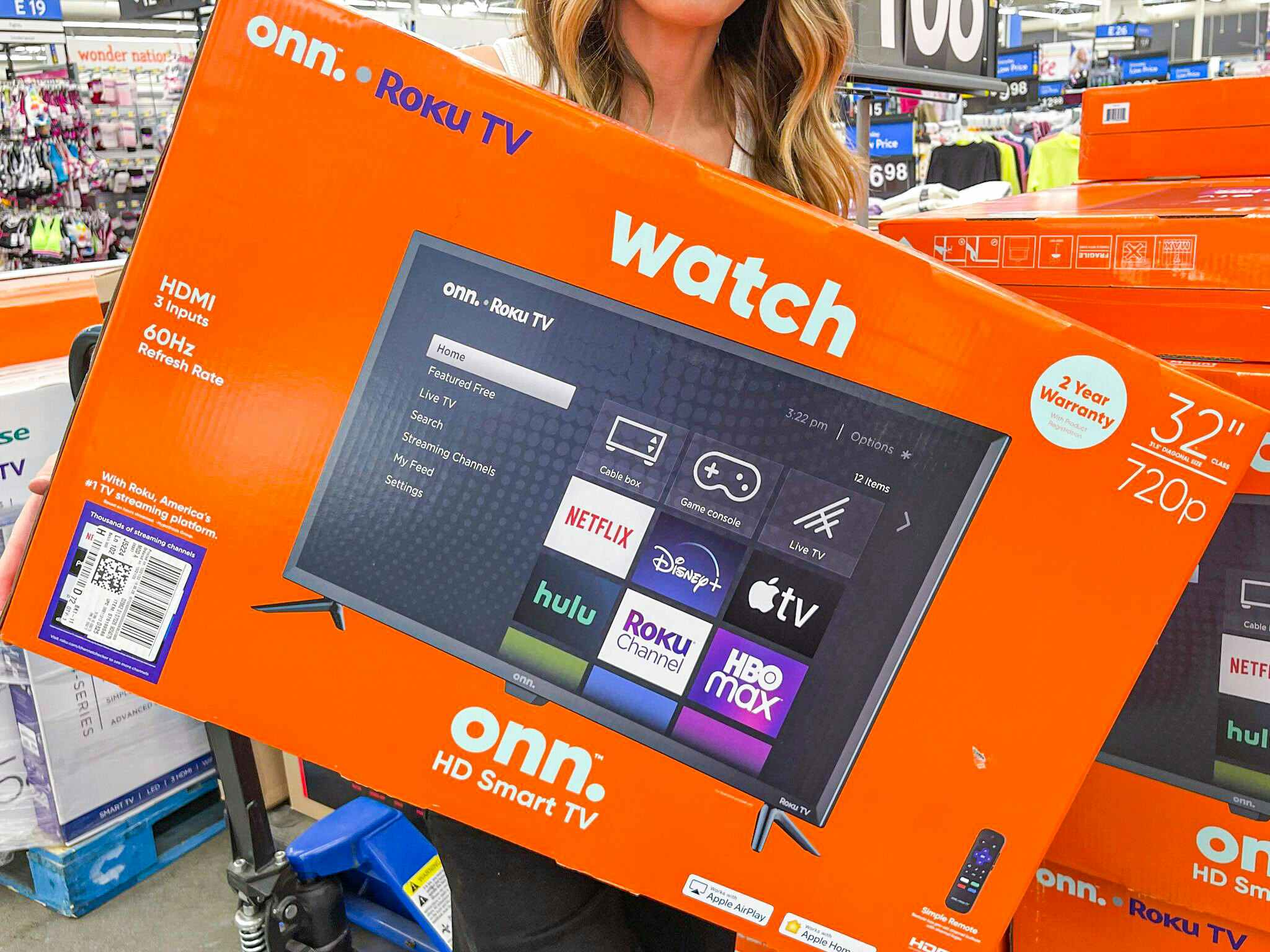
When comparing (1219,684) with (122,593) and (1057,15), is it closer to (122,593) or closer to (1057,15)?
(122,593)

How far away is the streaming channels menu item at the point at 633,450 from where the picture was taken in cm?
Answer: 69

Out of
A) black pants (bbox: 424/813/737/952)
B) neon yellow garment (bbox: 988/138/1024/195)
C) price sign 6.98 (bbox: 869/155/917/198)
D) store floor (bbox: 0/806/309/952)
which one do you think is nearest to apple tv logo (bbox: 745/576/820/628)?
black pants (bbox: 424/813/737/952)

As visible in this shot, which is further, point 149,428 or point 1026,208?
point 1026,208

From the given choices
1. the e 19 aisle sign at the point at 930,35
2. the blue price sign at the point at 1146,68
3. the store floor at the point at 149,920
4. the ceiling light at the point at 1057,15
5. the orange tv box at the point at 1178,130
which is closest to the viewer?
the orange tv box at the point at 1178,130

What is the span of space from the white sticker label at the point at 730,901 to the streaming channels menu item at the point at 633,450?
281mm

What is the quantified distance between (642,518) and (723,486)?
0.19 feet

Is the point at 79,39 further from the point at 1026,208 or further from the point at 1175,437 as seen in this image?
the point at 1175,437

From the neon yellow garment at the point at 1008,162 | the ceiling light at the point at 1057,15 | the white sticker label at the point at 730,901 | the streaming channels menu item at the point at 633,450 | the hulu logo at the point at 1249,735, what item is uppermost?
the ceiling light at the point at 1057,15

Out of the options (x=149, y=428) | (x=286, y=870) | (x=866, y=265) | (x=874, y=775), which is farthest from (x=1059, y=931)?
(x=286, y=870)

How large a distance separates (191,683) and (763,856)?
422 millimetres

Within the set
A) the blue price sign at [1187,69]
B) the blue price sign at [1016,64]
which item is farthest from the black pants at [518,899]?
the blue price sign at [1187,69]

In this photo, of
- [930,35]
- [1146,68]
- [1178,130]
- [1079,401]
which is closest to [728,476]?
[1079,401]

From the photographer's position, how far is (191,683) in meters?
0.75

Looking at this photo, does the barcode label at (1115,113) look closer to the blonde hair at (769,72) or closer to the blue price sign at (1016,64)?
the blonde hair at (769,72)
